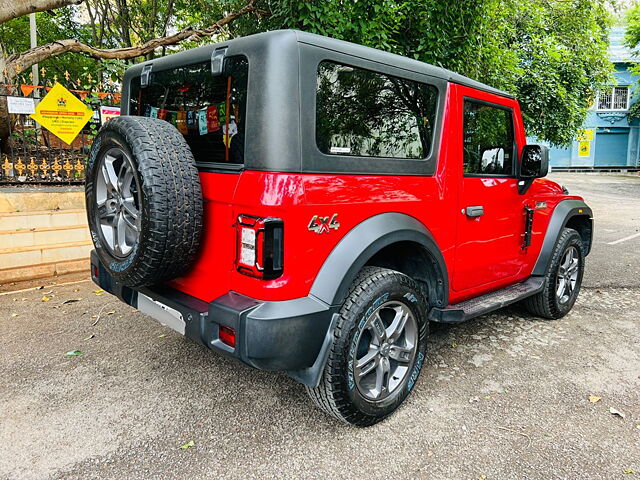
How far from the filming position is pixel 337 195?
2.34m

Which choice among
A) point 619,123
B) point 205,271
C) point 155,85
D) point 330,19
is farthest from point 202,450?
point 619,123

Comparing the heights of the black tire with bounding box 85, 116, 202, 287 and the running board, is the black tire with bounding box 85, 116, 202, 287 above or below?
above

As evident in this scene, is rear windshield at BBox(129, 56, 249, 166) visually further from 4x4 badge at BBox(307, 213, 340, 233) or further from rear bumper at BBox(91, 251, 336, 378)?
rear bumper at BBox(91, 251, 336, 378)

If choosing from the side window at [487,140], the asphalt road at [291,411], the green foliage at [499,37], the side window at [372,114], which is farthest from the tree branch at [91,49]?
the side window at [372,114]

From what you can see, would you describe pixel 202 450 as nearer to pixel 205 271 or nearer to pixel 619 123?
pixel 205 271

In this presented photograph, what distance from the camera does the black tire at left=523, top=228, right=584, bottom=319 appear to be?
4.11 meters

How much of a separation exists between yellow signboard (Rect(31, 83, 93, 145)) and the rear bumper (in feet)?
15.1

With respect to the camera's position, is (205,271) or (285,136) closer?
(285,136)

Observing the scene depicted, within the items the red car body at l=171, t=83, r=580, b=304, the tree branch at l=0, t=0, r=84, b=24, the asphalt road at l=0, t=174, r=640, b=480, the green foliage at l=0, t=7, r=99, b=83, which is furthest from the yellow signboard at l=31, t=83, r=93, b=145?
the green foliage at l=0, t=7, r=99, b=83

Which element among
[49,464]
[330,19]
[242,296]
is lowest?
[49,464]

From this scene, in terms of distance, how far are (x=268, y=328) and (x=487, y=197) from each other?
1991 millimetres

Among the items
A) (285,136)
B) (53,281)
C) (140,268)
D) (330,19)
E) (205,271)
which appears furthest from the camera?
(330,19)

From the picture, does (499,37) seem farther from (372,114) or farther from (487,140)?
(372,114)

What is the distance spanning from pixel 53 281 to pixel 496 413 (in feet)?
15.6
